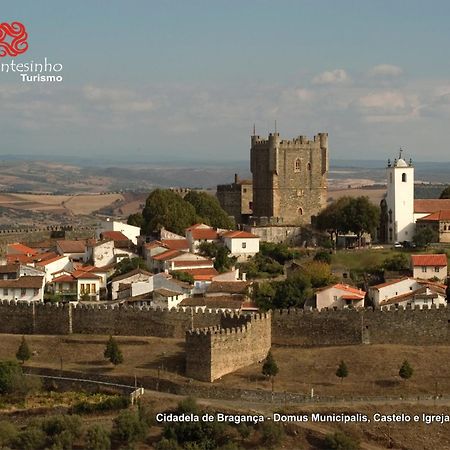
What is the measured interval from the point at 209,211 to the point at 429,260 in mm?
17503

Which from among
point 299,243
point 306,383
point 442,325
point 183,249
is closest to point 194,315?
→ point 306,383

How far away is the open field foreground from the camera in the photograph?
128 ft

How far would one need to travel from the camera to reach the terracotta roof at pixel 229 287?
1897 inches

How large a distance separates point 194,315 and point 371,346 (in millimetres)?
6670

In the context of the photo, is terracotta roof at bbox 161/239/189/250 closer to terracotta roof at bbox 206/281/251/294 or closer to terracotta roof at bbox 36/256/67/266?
terracotta roof at bbox 36/256/67/266

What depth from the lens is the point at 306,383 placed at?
3925 centimetres

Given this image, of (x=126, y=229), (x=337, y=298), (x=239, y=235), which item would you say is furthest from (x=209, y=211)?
(x=337, y=298)

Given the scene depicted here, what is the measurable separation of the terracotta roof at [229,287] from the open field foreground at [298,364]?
5284 mm

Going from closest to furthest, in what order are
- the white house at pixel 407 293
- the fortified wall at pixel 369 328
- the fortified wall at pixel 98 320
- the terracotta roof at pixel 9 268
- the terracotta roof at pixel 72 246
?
1. the fortified wall at pixel 369 328
2. the fortified wall at pixel 98 320
3. the white house at pixel 407 293
4. the terracotta roof at pixel 9 268
5. the terracotta roof at pixel 72 246

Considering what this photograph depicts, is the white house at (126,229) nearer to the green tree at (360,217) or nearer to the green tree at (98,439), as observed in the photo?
the green tree at (360,217)

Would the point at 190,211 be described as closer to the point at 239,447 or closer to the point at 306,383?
the point at 306,383

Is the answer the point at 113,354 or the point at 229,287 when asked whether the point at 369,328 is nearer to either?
the point at 229,287

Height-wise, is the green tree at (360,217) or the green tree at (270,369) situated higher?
the green tree at (360,217)

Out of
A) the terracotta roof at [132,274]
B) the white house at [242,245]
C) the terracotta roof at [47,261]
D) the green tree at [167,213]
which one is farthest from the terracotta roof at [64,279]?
the green tree at [167,213]
